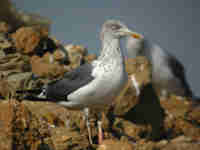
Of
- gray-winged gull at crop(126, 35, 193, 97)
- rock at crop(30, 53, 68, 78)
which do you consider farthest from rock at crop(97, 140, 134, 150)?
gray-winged gull at crop(126, 35, 193, 97)

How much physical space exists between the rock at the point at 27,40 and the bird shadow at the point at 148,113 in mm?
2359

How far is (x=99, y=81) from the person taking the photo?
2961 millimetres

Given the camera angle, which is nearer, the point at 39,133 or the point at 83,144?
the point at 39,133

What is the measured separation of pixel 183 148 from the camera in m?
2.88

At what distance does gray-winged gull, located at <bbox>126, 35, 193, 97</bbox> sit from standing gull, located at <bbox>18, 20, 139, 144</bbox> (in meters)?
5.05

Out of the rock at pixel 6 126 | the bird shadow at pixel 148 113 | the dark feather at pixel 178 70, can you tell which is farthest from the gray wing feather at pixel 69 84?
the dark feather at pixel 178 70

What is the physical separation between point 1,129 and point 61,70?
9.78ft

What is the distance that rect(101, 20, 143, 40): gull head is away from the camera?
3332mm

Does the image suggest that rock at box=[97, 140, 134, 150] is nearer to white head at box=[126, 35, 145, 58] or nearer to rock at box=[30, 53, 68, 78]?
rock at box=[30, 53, 68, 78]

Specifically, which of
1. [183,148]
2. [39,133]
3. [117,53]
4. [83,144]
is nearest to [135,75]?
[117,53]

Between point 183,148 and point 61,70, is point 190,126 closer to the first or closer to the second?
point 183,148

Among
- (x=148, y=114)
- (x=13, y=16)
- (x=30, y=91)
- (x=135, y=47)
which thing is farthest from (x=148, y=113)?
(x=13, y=16)

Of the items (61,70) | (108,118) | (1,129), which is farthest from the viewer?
(61,70)

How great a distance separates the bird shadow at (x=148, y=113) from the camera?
4.82 metres
